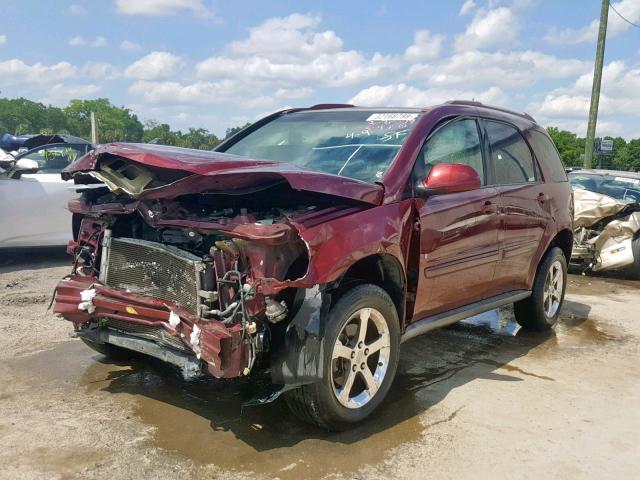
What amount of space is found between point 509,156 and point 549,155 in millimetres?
941

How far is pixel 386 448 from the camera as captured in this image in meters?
3.42

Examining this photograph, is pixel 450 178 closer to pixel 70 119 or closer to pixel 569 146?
pixel 569 146

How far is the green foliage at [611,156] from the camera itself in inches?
2003

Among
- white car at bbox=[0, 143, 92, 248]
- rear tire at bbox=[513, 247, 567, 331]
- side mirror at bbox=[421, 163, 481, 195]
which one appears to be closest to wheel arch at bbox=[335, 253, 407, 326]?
side mirror at bbox=[421, 163, 481, 195]

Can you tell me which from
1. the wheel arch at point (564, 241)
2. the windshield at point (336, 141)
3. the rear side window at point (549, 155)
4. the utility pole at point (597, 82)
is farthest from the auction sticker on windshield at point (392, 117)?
the utility pole at point (597, 82)

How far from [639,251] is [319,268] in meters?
7.50

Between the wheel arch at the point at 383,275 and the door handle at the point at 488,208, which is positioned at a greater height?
the door handle at the point at 488,208

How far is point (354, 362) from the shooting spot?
359cm

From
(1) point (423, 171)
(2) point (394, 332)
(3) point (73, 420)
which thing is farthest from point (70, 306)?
(1) point (423, 171)

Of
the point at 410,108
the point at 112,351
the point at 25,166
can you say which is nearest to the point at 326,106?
the point at 410,108

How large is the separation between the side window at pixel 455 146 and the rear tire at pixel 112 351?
2.46m

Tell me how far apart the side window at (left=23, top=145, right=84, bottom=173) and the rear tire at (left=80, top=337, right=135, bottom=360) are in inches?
186

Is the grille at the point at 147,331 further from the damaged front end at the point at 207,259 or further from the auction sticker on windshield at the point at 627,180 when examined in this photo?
the auction sticker on windshield at the point at 627,180

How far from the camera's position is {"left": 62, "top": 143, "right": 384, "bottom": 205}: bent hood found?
10.5ft
